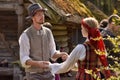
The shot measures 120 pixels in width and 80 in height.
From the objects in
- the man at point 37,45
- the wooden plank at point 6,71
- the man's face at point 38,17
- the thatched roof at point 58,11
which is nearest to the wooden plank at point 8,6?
the thatched roof at point 58,11

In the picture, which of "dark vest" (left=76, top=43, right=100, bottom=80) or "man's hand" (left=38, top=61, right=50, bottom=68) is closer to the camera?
"dark vest" (left=76, top=43, right=100, bottom=80)

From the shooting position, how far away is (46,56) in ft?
22.9

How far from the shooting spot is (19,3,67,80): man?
6.79 metres

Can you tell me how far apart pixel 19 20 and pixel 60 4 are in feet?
4.76

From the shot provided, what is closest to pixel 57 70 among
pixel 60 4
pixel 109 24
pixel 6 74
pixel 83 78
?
pixel 83 78

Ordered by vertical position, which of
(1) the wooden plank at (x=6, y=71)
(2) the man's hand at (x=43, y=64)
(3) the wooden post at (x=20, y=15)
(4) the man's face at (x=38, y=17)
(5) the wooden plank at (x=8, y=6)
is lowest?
(1) the wooden plank at (x=6, y=71)

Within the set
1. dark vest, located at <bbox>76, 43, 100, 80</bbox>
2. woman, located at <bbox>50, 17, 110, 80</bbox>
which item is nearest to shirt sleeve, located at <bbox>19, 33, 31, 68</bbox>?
woman, located at <bbox>50, 17, 110, 80</bbox>

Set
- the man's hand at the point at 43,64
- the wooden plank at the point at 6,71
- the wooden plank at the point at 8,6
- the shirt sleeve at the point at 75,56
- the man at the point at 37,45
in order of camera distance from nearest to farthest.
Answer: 1. the shirt sleeve at the point at 75,56
2. the man's hand at the point at 43,64
3. the man at the point at 37,45
4. the wooden plank at the point at 6,71
5. the wooden plank at the point at 8,6

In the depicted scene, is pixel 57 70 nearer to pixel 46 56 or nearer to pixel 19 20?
pixel 46 56

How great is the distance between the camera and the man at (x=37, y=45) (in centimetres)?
679

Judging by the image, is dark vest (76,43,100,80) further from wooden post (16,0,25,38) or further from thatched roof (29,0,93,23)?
wooden post (16,0,25,38)

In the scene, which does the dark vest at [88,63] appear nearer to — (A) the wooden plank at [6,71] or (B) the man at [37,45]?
(B) the man at [37,45]

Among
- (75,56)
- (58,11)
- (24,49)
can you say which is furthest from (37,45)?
(58,11)

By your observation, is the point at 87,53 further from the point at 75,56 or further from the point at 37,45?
the point at 37,45
